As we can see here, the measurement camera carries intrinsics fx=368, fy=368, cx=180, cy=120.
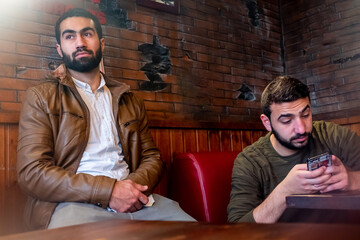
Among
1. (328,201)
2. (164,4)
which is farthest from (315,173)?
(164,4)

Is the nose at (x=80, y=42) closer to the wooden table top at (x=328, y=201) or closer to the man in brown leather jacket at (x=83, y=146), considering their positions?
the man in brown leather jacket at (x=83, y=146)

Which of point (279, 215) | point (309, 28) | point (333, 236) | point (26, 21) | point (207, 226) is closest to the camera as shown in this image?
point (333, 236)

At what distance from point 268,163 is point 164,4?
164 centimetres

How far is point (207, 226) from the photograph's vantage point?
77cm

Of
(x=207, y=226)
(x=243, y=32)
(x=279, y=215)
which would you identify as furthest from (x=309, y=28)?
(x=207, y=226)

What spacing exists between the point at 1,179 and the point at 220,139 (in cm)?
172

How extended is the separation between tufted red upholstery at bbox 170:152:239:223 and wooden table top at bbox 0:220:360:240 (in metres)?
1.45

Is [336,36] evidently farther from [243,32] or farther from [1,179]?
[1,179]

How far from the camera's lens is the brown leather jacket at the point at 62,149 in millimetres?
1788

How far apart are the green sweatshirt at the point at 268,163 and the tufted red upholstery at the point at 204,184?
0.39 m

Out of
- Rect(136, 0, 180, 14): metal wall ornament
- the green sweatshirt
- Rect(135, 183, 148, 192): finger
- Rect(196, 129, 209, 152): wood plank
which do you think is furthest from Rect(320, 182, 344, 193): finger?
Rect(136, 0, 180, 14): metal wall ornament

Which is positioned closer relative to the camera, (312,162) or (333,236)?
(333,236)

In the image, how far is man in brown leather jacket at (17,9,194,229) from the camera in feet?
5.87

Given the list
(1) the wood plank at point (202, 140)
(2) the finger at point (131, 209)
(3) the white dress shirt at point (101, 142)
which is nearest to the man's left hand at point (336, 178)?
(2) the finger at point (131, 209)
